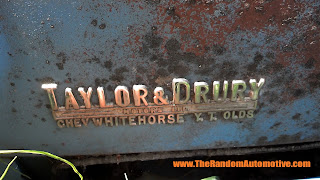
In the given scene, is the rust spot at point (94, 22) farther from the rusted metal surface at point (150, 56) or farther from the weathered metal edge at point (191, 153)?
the weathered metal edge at point (191, 153)

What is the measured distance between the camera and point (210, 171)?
1.41 meters

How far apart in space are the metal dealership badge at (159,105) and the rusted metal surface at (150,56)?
25mm

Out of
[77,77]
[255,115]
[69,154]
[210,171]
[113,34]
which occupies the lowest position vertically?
[210,171]

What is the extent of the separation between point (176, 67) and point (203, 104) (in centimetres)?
18

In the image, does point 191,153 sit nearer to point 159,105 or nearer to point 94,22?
point 159,105

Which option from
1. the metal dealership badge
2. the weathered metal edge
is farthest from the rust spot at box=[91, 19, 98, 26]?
the weathered metal edge

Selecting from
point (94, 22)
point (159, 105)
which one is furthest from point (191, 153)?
point (94, 22)

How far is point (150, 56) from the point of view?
1027 millimetres

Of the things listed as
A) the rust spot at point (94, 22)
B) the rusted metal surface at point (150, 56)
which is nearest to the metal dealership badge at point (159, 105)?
the rusted metal surface at point (150, 56)

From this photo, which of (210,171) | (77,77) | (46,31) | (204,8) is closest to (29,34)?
(46,31)

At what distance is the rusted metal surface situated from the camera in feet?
3.08

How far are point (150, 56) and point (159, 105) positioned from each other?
20cm

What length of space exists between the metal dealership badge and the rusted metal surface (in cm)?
3

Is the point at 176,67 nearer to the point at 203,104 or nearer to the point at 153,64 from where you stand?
the point at 153,64
